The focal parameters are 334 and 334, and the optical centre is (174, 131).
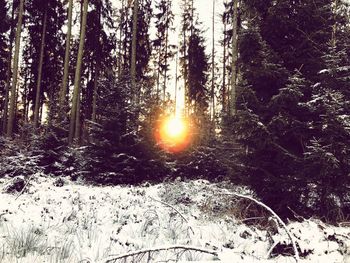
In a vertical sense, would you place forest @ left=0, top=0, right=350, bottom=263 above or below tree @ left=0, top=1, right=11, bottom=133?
below

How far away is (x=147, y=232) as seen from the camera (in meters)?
5.01

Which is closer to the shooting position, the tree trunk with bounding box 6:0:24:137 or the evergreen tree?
the tree trunk with bounding box 6:0:24:137

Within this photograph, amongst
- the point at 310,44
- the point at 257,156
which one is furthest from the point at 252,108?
the point at 310,44

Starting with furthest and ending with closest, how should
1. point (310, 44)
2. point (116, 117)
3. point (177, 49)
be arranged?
point (177, 49) → point (116, 117) → point (310, 44)

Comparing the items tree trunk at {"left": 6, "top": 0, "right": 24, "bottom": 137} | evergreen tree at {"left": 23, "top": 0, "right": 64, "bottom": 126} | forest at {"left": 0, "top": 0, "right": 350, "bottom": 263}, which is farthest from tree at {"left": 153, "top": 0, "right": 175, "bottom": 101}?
forest at {"left": 0, "top": 0, "right": 350, "bottom": 263}

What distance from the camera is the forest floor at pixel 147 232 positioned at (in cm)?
307

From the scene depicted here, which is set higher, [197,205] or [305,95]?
[305,95]

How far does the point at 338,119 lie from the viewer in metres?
5.82

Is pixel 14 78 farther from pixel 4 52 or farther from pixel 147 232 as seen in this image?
pixel 147 232

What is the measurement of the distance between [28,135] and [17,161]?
145cm

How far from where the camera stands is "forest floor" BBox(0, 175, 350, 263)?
121 inches

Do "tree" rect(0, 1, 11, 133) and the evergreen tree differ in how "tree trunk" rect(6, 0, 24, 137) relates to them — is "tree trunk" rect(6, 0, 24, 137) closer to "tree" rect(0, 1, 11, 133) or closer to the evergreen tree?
the evergreen tree

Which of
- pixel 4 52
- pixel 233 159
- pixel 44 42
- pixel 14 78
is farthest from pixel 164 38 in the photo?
pixel 233 159

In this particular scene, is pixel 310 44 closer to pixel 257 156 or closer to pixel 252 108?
pixel 252 108
